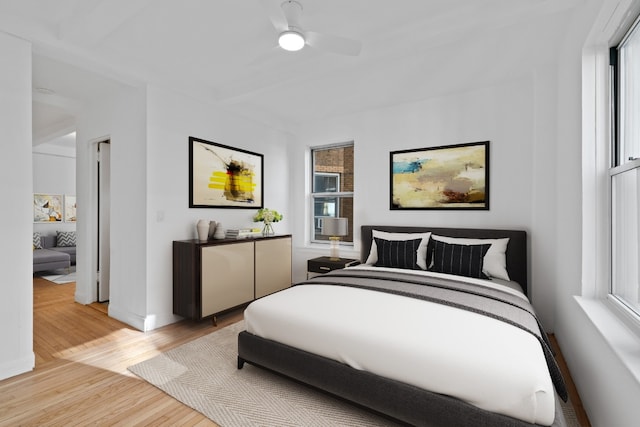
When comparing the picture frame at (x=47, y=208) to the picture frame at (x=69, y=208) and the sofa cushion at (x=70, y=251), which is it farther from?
the sofa cushion at (x=70, y=251)

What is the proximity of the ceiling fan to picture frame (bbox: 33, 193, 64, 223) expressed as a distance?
7195 millimetres

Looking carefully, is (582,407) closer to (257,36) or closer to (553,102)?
(553,102)

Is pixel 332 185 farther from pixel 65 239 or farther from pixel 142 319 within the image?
pixel 65 239

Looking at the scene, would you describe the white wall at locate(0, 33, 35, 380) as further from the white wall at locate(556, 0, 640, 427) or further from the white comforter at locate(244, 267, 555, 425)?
the white wall at locate(556, 0, 640, 427)

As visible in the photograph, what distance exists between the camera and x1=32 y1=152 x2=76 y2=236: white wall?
260 inches

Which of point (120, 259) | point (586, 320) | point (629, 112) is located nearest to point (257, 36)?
point (629, 112)

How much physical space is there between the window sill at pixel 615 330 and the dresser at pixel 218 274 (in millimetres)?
2992

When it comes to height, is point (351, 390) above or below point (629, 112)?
below

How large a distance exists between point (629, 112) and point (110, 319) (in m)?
4.64

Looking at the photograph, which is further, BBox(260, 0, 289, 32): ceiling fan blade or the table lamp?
the table lamp

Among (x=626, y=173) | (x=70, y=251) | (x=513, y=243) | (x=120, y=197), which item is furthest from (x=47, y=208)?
(x=626, y=173)

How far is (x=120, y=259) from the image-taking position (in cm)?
346

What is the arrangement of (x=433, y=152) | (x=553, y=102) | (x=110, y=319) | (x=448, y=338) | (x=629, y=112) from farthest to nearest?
(x=433, y=152) < (x=110, y=319) < (x=553, y=102) < (x=629, y=112) < (x=448, y=338)

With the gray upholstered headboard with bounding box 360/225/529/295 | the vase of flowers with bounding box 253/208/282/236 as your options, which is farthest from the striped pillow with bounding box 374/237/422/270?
the vase of flowers with bounding box 253/208/282/236
